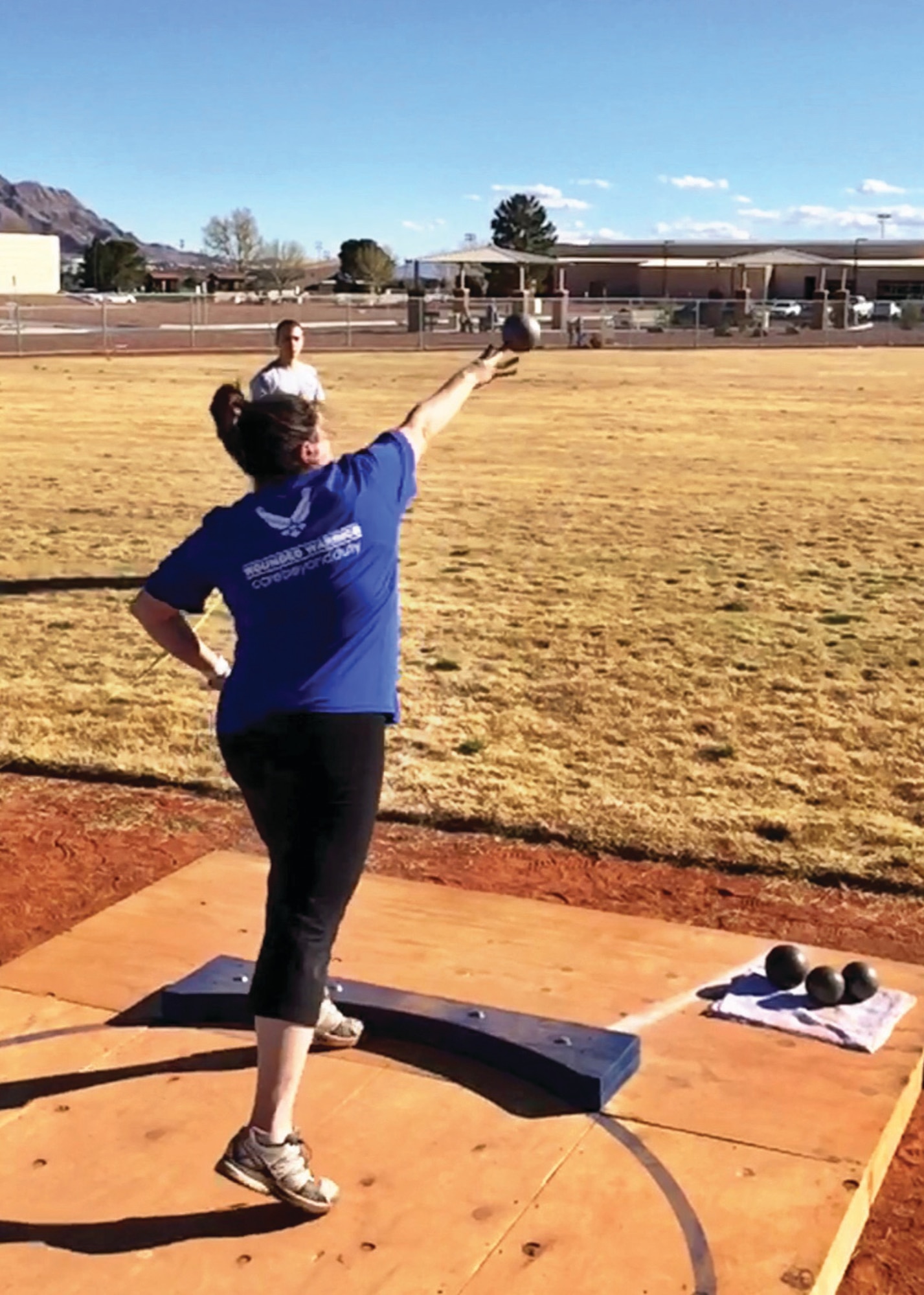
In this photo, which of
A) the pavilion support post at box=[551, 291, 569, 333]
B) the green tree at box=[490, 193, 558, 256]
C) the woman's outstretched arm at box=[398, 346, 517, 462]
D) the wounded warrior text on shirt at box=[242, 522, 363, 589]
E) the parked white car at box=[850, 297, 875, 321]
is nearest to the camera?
the wounded warrior text on shirt at box=[242, 522, 363, 589]

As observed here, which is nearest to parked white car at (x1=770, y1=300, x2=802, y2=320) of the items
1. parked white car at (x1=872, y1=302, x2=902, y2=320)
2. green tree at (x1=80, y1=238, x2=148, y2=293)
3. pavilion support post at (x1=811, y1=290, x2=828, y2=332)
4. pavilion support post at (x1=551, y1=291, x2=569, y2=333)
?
pavilion support post at (x1=811, y1=290, x2=828, y2=332)

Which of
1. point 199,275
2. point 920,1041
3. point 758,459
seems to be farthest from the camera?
point 199,275

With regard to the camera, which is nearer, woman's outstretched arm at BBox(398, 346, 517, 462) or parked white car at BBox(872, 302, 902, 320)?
woman's outstretched arm at BBox(398, 346, 517, 462)

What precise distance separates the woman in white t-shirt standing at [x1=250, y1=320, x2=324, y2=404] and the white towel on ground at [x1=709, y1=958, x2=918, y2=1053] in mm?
4881

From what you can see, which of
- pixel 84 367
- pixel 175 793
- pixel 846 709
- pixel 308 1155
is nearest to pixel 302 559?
pixel 308 1155

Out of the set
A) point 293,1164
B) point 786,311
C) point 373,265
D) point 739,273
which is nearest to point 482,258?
point 786,311

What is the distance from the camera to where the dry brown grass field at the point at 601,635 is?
6.98 m

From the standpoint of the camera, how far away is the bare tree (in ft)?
341

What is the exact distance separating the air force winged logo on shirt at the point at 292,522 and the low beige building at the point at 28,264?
8221cm

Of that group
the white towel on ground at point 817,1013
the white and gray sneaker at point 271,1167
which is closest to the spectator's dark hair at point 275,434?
the white and gray sneaker at point 271,1167

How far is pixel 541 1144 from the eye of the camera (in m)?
3.94

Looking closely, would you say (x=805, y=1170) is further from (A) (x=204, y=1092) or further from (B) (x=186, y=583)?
(B) (x=186, y=583)

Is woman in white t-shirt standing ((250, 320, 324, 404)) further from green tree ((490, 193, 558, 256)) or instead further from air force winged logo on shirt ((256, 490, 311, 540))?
green tree ((490, 193, 558, 256))

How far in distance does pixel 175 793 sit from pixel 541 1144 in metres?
3.60
